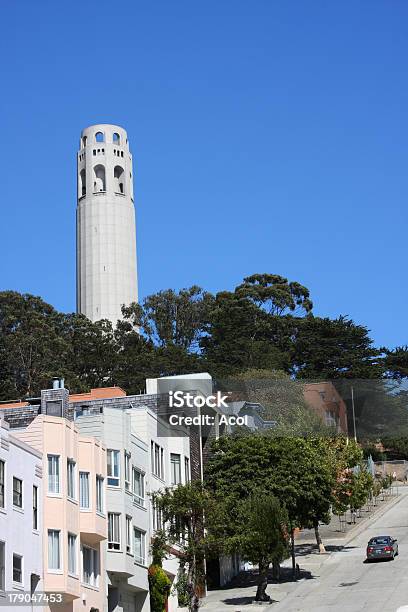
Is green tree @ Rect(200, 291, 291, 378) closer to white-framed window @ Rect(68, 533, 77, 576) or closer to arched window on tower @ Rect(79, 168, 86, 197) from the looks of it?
arched window on tower @ Rect(79, 168, 86, 197)

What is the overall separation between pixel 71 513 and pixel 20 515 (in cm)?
417

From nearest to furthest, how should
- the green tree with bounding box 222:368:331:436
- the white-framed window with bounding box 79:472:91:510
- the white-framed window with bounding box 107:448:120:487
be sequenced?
the white-framed window with bounding box 79:472:91:510 → the white-framed window with bounding box 107:448:120:487 → the green tree with bounding box 222:368:331:436

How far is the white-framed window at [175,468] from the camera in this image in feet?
205

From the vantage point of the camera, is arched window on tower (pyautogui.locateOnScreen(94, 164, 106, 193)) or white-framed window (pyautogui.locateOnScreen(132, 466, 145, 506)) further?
arched window on tower (pyautogui.locateOnScreen(94, 164, 106, 193))

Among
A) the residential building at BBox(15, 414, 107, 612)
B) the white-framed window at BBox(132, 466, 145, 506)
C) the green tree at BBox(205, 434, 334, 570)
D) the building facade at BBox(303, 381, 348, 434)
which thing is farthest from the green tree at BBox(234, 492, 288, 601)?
the building facade at BBox(303, 381, 348, 434)

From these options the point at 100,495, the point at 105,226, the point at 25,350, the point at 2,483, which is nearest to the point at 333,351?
the point at 25,350

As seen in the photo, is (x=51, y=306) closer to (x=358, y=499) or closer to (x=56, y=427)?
(x=358, y=499)

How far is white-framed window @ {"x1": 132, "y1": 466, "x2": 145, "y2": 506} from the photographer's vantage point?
55.5 metres

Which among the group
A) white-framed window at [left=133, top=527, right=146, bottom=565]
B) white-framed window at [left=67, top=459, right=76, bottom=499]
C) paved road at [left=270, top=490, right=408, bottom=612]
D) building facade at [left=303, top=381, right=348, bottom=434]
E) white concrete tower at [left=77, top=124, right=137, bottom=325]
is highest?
white concrete tower at [left=77, top=124, right=137, bottom=325]

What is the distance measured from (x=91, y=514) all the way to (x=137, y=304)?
10178cm

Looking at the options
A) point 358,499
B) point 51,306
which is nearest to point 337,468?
point 358,499

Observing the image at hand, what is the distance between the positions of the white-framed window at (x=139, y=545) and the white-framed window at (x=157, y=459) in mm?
4248

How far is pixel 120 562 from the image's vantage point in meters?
52.2

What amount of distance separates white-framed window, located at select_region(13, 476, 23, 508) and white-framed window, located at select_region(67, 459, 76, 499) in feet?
12.3
